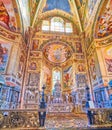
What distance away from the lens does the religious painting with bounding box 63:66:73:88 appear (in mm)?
13734

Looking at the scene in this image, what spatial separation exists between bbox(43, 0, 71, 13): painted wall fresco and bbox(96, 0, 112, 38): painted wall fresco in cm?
759

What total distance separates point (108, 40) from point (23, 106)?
39.6 feet

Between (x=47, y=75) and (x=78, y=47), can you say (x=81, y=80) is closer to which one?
(x=47, y=75)

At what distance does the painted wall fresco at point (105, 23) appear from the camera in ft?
35.7

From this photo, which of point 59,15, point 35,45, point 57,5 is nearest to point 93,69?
point 35,45

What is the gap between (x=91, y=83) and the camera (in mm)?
12125

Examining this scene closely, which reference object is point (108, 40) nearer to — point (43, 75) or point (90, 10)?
point (90, 10)

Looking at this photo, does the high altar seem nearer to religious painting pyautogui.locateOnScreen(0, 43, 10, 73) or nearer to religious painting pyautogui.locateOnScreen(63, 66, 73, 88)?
religious painting pyautogui.locateOnScreen(63, 66, 73, 88)

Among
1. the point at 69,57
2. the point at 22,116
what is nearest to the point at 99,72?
the point at 69,57

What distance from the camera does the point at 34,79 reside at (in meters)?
12.3

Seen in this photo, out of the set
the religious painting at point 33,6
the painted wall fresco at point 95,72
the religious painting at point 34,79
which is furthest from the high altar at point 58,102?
the religious painting at point 33,6

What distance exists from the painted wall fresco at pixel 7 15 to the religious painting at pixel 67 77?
8.78 metres

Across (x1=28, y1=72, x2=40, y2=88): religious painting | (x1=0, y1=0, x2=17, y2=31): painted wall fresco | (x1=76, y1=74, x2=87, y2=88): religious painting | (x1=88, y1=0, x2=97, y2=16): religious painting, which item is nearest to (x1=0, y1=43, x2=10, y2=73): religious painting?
(x1=0, y1=0, x2=17, y2=31): painted wall fresco

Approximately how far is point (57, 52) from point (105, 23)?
733cm
